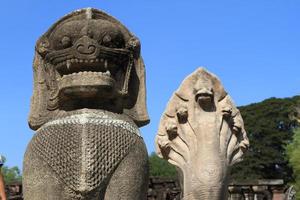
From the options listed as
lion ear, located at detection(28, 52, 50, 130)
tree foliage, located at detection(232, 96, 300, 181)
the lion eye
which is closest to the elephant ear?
lion ear, located at detection(28, 52, 50, 130)

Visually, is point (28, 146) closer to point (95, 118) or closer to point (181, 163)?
point (95, 118)

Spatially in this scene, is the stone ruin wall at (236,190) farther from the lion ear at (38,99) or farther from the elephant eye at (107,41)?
the elephant eye at (107,41)

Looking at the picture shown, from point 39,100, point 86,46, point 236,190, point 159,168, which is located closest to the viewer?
point 86,46

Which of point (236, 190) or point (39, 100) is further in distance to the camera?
point (236, 190)

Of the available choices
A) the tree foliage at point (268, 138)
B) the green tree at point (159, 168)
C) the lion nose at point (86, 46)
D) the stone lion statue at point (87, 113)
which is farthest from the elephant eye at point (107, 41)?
the green tree at point (159, 168)

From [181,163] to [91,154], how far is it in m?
A: 1.86

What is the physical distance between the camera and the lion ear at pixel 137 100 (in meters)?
5.45

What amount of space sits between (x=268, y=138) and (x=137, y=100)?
47.6 meters

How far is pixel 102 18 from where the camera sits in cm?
552

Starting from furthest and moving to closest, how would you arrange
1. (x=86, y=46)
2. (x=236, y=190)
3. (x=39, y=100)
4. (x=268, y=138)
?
(x=268, y=138), (x=236, y=190), (x=39, y=100), (x=86, y=46)

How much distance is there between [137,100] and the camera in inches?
216

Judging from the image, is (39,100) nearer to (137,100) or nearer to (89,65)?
(89,65)

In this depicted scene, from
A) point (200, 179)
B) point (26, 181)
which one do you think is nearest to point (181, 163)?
point (200, 179)

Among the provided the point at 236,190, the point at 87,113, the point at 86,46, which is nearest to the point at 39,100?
the point at 87,113
